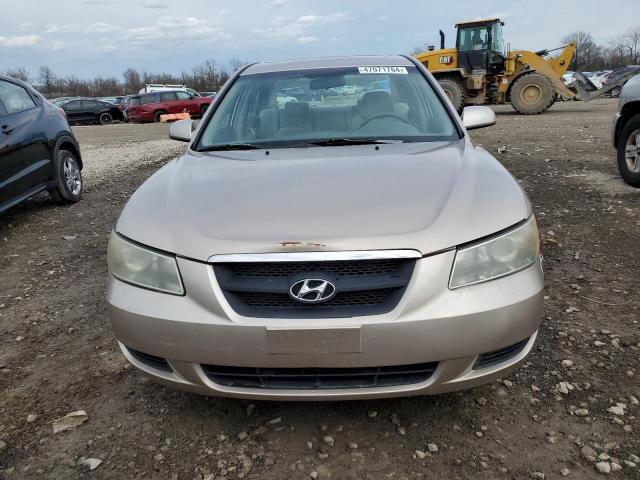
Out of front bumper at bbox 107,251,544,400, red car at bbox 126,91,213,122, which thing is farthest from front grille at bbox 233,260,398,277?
red car at bbox 126,91,213,122

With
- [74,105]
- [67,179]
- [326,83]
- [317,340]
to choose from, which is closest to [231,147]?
[326,83]

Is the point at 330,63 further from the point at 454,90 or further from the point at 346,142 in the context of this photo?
the point at 454,90

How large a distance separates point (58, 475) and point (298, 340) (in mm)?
1095

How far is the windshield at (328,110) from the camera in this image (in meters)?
2.93

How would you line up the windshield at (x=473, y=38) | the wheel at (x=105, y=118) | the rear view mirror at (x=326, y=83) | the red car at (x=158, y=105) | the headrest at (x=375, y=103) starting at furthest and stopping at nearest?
the wheel at (x=105, y=118), the red car at (x=158, y=105), the windshield at (x=473, y=38), the rear view mirror at (x=326, y=83), the headrest at (x=375, y=103)

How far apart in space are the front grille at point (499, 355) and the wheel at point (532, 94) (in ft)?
52.9

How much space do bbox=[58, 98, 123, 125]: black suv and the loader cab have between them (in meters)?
18.5

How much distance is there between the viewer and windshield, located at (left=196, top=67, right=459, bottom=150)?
293 centimetres

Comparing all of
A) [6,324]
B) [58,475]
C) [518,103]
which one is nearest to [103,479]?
[58,475]

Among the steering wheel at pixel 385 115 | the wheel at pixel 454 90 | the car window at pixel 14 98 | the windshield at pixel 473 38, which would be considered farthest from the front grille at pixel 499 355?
the windshield at pixel 473 38

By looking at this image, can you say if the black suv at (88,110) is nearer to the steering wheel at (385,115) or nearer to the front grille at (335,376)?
the steering wheel at (385,115)

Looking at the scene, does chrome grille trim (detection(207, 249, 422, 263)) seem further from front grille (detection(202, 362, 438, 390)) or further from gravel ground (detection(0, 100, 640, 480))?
gravel ground (detection(0, 100, 640, 480))

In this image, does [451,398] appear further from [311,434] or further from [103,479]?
[103,479]

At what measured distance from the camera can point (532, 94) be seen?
54.2 feet
